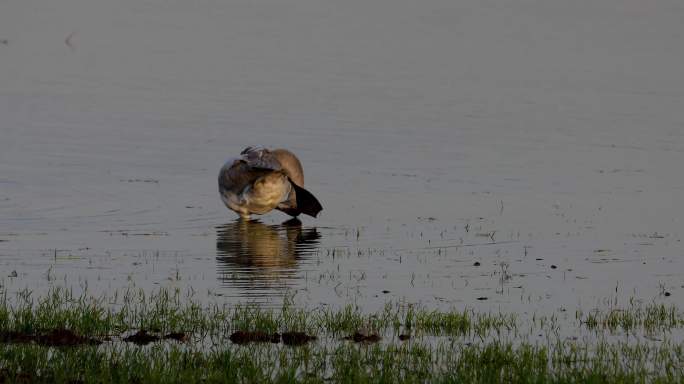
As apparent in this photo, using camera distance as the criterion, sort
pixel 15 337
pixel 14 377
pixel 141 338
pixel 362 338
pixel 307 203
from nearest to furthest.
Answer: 1. pixel 14 377
2. pixel 15 337
3. pixel 141 338
4. pixel 362 338
5. pixel 307 203

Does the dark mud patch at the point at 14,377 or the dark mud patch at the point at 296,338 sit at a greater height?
Answer: the dark mud patch at the point at 296,338

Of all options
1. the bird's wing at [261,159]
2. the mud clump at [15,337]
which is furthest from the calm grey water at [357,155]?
the mud clump at [15,337]

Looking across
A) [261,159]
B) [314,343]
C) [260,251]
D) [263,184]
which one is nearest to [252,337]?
[314,343]

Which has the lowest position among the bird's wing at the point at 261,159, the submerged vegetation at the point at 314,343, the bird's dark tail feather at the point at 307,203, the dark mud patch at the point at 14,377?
the dark mud patch at the point at 14,377

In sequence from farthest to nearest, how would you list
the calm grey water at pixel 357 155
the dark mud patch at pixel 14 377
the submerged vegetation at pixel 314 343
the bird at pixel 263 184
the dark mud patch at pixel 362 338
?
the bird at pixel 263 184 → the calm grey water at pixel 357 155 → the dark mud patch at pixel 362 338 → the submerged vegetation at pixel 314 343 → the dark mud patch at pixel 14 377

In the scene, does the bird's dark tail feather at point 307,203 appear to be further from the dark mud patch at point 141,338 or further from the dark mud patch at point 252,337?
the dark mud patch at point 141,338

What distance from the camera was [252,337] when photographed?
1233 centimetres

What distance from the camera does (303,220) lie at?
21.1 metres

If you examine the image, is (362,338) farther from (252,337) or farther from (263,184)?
(263,184)

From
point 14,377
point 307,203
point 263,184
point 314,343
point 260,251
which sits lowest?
point 14,377

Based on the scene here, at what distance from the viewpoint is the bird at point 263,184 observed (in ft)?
66.6

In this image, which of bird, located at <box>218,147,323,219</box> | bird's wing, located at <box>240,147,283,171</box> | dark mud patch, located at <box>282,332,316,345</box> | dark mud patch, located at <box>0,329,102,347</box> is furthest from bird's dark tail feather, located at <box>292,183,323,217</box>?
dark mud patch, located at <box>0,329,102,347</box>

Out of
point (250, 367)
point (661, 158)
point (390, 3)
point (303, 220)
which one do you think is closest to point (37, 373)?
point (250, 367)

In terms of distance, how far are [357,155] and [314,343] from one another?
1494 centimetres
